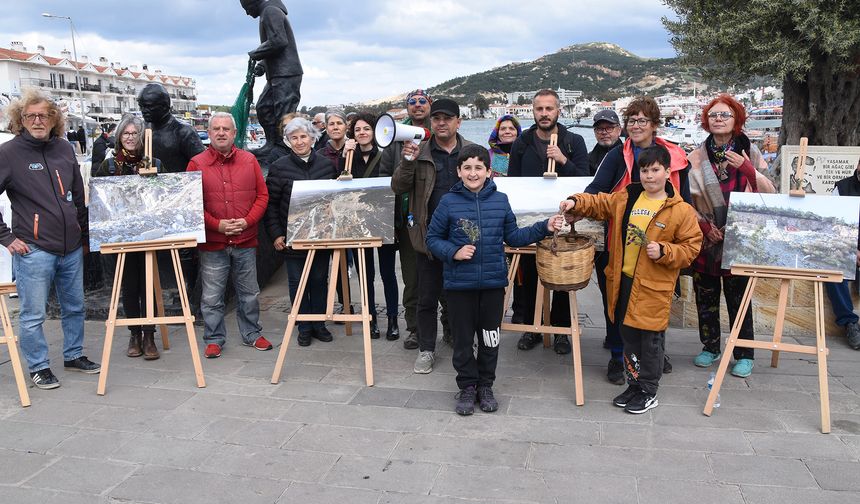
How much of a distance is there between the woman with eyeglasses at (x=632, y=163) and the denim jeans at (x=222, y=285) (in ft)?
8.98

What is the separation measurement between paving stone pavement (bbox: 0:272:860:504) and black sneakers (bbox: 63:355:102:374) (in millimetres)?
80

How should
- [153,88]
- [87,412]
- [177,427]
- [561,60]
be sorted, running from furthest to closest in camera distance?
[561,60] < [153,88] < [87,412] < [177,427]

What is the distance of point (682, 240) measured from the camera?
144 inches

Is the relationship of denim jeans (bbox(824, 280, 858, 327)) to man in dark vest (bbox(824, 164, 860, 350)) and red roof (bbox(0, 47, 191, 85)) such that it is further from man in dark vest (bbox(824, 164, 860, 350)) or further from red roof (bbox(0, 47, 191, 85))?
red roof (bbox(0, 47, 191, 85))

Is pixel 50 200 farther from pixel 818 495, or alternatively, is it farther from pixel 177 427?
pixel 818 495

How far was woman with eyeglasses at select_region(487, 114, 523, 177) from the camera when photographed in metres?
5.88

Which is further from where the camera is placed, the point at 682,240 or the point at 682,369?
the point at 682,369

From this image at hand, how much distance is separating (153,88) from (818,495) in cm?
536

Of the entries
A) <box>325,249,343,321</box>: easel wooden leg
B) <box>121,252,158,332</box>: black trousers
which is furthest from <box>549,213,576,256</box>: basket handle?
<box>121,252,158,332</box>: black trousers

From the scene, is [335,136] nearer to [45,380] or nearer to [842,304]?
[45,380]

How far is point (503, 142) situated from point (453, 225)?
2.37m

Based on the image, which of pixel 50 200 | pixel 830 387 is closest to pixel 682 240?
pixel 830 387

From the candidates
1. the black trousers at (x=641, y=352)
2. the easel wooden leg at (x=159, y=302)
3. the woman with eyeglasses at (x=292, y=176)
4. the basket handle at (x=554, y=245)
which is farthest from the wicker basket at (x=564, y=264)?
the easel wooden leg at (x=159, y=302)

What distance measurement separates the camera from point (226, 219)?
487cm
